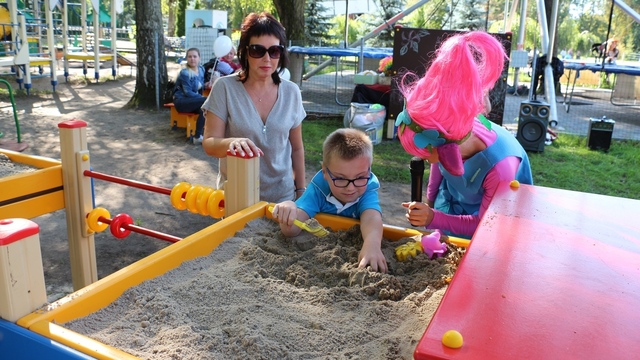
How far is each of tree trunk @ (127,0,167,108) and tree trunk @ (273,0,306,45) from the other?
295 centimetres

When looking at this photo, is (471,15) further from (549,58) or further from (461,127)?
(461,127)

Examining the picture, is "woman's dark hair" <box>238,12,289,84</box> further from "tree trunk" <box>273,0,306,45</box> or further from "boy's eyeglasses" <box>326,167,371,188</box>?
"tree trunk" <box>273,0,306,45</box>

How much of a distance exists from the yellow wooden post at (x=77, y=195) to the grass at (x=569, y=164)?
3452 millimetres

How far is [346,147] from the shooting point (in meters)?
1.77

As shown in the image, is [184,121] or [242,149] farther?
[184,121]

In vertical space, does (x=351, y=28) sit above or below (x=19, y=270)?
above

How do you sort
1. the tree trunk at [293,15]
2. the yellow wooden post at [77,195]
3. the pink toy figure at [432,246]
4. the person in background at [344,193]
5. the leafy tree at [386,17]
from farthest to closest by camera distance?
the leafy tree at [386,17]
the tree trunk at [293,15]
the yellow wooden post at [77,195]
the person in background at [344,193]
the pink toy figure at [432,246]

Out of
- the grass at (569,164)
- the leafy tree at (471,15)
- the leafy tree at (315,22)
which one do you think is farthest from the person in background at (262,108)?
the leafy tree at (471,15)

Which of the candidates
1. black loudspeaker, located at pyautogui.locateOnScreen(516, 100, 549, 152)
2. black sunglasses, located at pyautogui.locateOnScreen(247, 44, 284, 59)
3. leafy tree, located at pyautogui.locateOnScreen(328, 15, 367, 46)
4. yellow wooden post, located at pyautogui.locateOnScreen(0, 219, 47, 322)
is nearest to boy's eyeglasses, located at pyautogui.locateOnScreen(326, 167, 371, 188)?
black sunglasses, located at pyautogui.locateOnScreen(247, 44, 284, 59)

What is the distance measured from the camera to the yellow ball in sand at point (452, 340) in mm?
764

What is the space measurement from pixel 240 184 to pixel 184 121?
601 centimetres

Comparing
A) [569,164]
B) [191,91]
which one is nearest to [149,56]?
[191,91]

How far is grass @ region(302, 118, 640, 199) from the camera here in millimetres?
5496

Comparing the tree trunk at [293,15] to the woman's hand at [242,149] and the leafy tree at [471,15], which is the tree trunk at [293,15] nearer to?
the woman's hand at [242,149]
